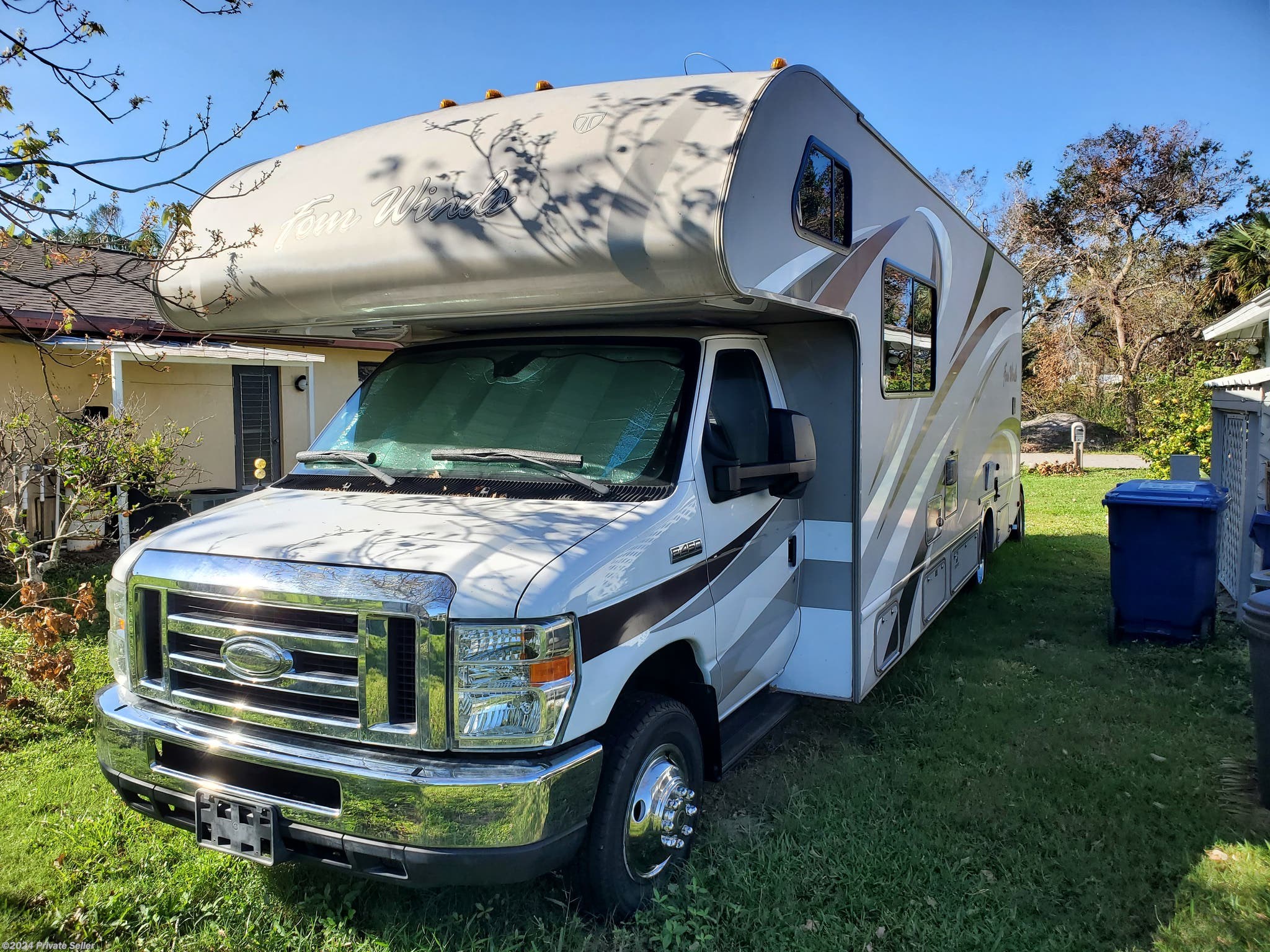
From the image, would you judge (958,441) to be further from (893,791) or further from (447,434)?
(447,434)

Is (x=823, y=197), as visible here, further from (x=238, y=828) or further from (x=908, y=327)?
(x=238, y=828)

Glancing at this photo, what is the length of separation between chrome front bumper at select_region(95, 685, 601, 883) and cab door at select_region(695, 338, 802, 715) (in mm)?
1097

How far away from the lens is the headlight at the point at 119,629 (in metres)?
3.40

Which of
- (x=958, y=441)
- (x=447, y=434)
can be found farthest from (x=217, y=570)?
(x=958, y=441)

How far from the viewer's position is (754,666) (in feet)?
14.1

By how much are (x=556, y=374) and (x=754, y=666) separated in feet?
5.42

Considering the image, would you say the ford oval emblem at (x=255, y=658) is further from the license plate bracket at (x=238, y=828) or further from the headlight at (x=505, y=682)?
the headlight at (x=505, y=682)

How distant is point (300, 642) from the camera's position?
118 inches

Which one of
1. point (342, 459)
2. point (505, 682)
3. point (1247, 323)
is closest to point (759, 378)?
point (342, 459)

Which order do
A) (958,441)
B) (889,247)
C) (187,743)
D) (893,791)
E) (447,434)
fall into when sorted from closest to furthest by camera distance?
(187,743) < (447,434) < (893,791) < (889,247) < (958,441)

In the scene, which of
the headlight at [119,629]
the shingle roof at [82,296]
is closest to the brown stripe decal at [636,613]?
the headlight at [119,629]

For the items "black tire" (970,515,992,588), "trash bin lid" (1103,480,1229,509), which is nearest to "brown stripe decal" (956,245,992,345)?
"trash bin lid" (1103,480,1229,509)

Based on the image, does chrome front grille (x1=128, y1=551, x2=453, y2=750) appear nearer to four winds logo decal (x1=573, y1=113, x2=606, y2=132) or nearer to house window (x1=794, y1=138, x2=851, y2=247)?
four winds logo decal (x1=573, y1=113, x2=606, y2=132)

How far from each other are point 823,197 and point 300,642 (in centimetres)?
302
